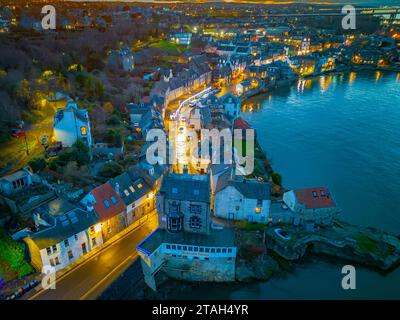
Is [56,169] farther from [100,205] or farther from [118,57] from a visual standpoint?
[118,57]

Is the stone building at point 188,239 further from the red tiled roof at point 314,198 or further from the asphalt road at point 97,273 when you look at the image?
the red tiled roof at point 314,198

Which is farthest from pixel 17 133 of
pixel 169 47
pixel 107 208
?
pixel 169 47

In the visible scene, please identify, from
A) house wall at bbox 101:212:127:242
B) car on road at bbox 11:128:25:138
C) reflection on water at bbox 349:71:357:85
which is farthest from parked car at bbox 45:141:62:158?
reflection on water at bbox 349:71:357:85

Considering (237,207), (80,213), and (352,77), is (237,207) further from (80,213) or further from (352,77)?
(352,77)

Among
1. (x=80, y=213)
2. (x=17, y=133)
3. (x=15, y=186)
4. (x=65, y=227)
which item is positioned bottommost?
(x=65, y=227)

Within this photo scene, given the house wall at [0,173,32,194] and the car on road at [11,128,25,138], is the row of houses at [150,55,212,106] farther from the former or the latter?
the house wall at [0,173,32,194]

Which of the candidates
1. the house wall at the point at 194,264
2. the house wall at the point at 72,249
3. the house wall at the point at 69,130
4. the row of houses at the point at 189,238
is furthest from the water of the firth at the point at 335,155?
the house wall at the point at 69,130
